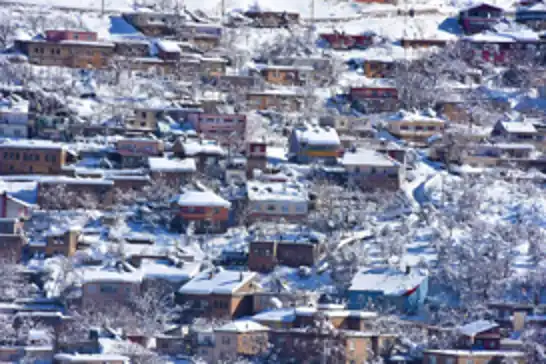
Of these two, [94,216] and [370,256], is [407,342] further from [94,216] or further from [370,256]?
[94,216]

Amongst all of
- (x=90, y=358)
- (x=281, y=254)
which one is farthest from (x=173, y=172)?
(x=90, y=358)

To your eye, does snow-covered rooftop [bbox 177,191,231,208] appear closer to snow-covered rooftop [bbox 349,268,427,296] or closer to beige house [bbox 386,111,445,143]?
snow-covered rooftop [bbox 349,268,427,296]

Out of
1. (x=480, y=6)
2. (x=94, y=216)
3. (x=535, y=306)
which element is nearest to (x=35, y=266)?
(x=94, y=216)

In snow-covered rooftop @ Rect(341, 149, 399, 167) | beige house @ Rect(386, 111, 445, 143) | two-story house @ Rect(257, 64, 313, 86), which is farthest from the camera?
two-story house @ Rect(257, 64, 313, 86)

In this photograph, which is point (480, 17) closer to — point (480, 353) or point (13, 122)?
point (13, 122)

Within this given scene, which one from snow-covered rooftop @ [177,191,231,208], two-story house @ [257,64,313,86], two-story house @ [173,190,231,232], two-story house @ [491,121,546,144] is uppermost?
two-story house @ [257,64,313,86]

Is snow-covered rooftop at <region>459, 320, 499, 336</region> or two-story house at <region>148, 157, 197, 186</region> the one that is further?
two-story house at <region>148, 157, 197, 186</region>

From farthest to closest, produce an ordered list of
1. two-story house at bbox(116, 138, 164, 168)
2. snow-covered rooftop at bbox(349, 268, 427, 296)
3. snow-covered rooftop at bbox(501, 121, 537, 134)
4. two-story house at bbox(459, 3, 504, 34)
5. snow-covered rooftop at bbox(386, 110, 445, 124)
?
two-story house at bbox(459, 3, 504, 34) < snow-covered rooftop at bbox(386, 110, 445, 124) < snow-covered rooftop at bbox(501, 121, 537, 134) < two-story house at bbox(116, 138, 164, 168) < snow-covered rooftop at bbox(349, 268, 427, 296)

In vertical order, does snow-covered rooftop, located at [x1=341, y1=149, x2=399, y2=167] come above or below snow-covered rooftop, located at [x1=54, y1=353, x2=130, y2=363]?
above

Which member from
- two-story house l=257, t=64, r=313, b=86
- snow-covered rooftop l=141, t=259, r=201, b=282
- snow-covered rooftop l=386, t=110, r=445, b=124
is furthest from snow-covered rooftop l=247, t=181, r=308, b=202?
two-story house l=257, t=64, r=313, b=86
